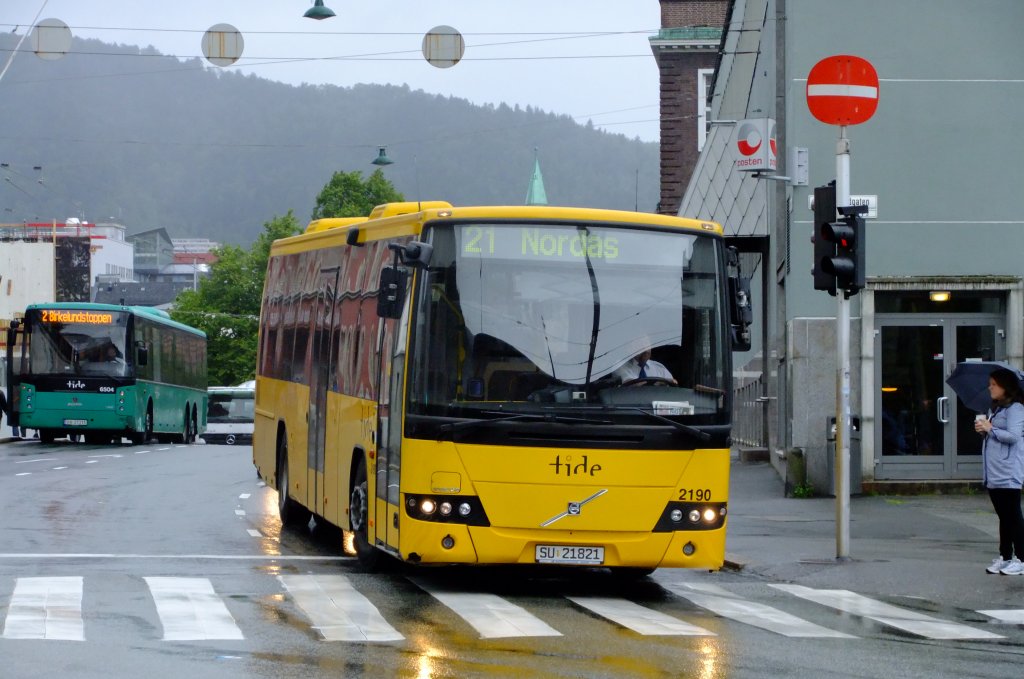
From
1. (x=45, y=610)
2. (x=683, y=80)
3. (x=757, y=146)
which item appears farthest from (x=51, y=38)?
(x=683, y=80)

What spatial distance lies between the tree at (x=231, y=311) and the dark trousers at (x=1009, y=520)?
91189 millimetres

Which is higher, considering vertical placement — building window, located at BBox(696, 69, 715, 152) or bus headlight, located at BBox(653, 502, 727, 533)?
building window, located at BBox(696, 69, 715, 152)

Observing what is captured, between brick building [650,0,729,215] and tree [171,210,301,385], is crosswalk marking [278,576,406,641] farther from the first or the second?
tree [171,210,301,385]

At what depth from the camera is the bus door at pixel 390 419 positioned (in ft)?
39.6

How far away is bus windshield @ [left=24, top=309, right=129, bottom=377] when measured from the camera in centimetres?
3853

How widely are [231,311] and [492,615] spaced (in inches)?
3945

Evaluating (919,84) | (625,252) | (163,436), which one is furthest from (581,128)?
(625,252)

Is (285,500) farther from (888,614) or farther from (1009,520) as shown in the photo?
(888,614)

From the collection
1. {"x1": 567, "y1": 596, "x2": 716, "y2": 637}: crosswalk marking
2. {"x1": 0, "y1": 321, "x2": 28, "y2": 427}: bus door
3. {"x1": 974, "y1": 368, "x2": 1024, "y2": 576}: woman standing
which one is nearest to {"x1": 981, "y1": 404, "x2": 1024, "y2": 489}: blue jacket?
{"x1": 974, "y1": 368, "x2": 1024, "y2": 576}: woman standing

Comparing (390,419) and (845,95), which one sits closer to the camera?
(390,419)

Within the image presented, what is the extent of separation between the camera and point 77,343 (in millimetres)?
38906

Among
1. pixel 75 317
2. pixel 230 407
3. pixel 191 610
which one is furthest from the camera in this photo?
pixel 230 407

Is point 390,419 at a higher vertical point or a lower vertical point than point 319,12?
lower

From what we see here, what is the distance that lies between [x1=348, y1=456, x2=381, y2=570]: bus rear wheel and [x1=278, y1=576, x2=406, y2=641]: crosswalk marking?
508 mm
